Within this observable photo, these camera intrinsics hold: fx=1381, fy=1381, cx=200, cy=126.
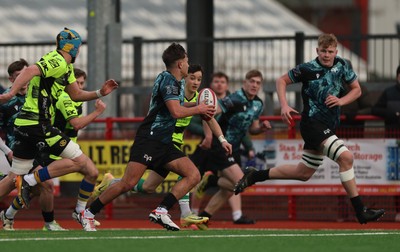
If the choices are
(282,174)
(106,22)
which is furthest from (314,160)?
(106,22)

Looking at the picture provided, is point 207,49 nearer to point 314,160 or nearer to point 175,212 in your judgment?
point 175,212

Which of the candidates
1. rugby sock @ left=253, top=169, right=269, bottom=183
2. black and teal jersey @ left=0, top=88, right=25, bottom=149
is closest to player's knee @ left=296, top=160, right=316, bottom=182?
rugby sock @ left=253, top=169, right=269, bottom=183

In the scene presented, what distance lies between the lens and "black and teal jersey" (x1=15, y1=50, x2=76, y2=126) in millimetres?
15008

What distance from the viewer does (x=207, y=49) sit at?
74.1 feet

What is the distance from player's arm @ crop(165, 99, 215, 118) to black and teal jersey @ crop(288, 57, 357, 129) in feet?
4.73

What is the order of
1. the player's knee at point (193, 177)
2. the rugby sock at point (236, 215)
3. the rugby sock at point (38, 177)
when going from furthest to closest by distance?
the rugby sock at point (236, 215) → the rugby sock at point (38, 177) → the player's knee at point (193, 177)

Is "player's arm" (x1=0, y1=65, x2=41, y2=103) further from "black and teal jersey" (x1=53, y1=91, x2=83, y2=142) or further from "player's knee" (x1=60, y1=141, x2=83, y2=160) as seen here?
"black and teal jersey" (x1=53, y1=91, x2=83, y2=142)

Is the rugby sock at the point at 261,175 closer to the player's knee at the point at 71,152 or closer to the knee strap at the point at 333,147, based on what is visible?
the knee strap at the point at 333,147

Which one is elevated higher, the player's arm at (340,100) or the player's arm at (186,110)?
the player's arm at (340,100)

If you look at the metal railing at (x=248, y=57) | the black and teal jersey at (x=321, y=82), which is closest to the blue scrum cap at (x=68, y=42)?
the black and teal jersey at (x=321, y=82)

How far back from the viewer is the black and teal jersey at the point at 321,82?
15.4 meters

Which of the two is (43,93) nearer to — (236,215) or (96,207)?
(96,207)

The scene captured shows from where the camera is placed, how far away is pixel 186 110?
47.4ft

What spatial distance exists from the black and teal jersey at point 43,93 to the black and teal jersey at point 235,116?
12.0 ft
